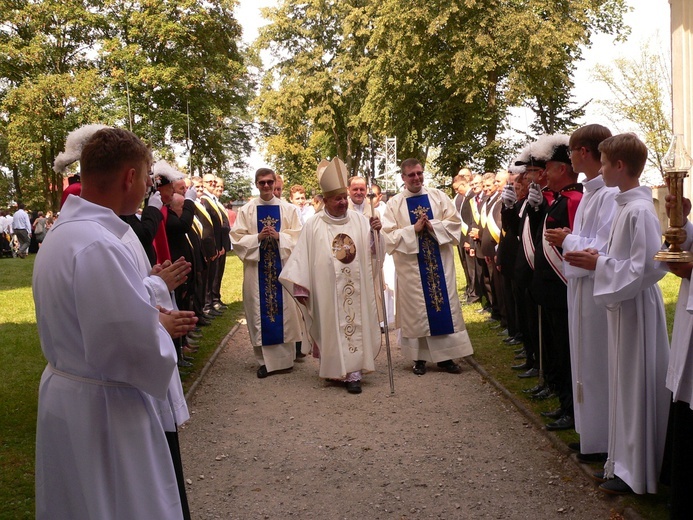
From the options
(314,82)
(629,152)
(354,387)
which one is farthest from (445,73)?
(629,152)

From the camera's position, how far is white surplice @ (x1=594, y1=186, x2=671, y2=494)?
172 inches

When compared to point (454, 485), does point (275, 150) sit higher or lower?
higher

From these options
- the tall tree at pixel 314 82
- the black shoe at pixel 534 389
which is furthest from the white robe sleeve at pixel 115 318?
the tall tree at pixel 314 82

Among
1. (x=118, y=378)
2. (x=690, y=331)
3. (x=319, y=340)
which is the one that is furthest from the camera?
(x=319, y=340)

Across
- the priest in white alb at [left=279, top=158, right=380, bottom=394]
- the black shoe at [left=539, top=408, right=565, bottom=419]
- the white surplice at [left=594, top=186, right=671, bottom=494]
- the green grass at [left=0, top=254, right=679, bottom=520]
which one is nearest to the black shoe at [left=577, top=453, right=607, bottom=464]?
the green grass at [left=0, top=254, right=679, bottom=520]

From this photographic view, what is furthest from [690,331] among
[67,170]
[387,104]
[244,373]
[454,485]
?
[387,104]

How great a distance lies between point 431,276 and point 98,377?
6562 mm

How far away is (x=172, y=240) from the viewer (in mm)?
8875

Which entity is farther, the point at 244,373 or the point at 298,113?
the point at 298,113

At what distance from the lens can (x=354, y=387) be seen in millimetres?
8055

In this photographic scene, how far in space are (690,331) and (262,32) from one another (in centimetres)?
4388

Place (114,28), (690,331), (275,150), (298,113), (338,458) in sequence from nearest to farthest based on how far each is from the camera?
(690,331) → (338,458) → (114,28) → (298,113) → (275,150)

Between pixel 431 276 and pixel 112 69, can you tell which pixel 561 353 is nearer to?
pixel 431 276

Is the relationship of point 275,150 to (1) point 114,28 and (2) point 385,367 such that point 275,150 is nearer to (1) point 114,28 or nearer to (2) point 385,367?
(1) point 114,28
